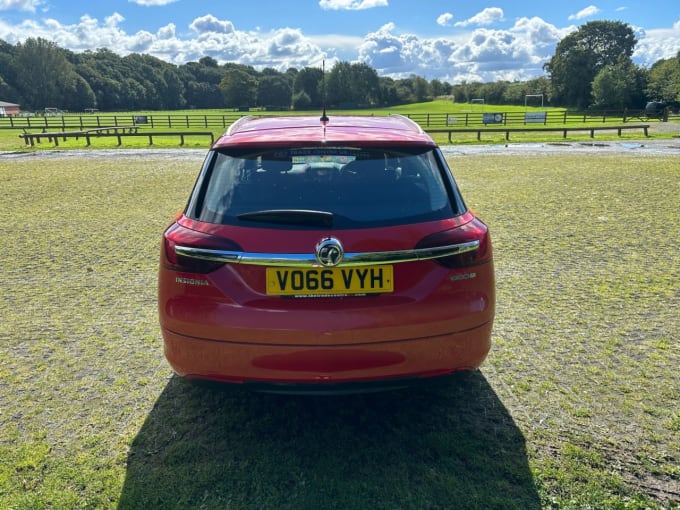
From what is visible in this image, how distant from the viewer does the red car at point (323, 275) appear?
2.50 metres

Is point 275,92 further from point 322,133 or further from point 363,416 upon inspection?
point 363,416

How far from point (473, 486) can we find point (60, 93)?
12399 cm

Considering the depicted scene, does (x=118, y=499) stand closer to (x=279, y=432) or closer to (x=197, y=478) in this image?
(x=197, y=478)

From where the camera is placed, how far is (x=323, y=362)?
252 cm

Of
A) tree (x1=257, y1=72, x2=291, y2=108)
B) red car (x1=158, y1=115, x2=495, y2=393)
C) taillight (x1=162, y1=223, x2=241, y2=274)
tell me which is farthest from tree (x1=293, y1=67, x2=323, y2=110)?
taillight (x1=162, y1=223, x2=241, y2=274)

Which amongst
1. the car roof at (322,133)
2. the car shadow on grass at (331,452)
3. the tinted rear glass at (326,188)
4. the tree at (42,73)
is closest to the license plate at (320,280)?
the tinted rear glass at (326,188)

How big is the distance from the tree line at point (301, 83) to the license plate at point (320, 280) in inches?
2661

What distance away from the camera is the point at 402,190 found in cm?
276

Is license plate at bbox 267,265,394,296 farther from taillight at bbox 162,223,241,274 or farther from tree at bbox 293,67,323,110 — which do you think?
tree at bbox 293,67,323,110

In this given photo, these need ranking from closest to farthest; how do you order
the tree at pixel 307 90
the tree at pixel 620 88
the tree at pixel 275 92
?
the tree at pixel 620 88
the tree at pixel 307 90
the tree at pixel 275 92

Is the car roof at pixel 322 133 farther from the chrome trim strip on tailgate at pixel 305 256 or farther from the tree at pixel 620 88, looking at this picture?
the tree at pixel 620 88

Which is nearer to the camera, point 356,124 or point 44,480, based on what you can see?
point 44,480

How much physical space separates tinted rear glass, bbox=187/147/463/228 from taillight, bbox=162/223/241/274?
118 millimetres

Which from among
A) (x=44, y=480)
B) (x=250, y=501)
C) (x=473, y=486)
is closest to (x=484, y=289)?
(x=473, y=486)
